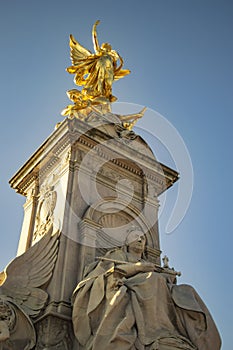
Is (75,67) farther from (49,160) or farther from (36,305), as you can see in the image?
(36,305)

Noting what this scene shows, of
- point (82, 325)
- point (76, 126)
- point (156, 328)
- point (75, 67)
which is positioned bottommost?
point (82, 325)

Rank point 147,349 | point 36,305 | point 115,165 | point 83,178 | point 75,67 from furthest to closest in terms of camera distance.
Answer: point 75,67 < point 115,165 < point 83,178 < point 36,305 < point 147,349

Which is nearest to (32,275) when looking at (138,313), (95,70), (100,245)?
(100,245)

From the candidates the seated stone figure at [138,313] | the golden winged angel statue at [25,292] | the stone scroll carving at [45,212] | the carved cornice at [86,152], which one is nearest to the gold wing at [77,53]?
the carved cornice at [86,152]

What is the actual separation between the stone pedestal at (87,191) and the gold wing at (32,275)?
0.62ft

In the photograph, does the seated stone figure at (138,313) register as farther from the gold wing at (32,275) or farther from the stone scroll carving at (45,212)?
the stone scroll carving at (45,212)

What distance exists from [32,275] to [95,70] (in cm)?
687

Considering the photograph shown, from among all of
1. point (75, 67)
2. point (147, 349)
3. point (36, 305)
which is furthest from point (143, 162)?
point (147, 349)

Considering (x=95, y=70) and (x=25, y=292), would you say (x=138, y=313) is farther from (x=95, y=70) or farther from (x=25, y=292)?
(x=95, y=70)

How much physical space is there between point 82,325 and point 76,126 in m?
5.15

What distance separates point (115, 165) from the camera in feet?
41.0

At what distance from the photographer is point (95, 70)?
47.6ft

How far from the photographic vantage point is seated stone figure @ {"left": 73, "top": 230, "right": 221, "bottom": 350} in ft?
27.1

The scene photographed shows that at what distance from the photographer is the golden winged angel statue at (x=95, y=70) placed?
14.2 metres
